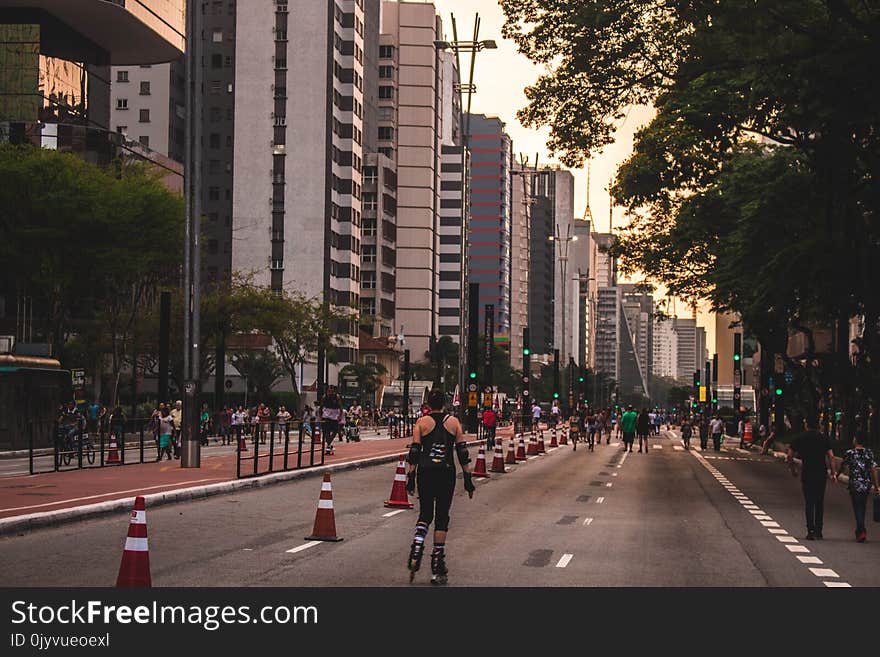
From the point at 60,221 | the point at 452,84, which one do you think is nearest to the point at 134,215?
the point at 60,221

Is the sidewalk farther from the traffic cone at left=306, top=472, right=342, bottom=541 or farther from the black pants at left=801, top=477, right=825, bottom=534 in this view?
the black pants at left=801, top=477, right=825, bottom=534

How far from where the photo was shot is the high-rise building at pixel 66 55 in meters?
73.5

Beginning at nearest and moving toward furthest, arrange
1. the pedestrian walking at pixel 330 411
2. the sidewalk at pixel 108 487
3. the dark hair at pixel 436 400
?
the dark hair at pixel 436 400
the sidewalk at pixel 108 487
the pedestrian walking at pixel 330 411

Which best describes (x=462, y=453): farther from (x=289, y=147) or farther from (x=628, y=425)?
(x=289, y=147)

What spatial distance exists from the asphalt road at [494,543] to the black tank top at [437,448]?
45.1 inches

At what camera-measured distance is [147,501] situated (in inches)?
915

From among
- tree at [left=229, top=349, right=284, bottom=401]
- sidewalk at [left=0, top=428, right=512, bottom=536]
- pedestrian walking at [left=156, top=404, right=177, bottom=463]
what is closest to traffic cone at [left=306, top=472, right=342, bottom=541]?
sidewalk at [left=0, top=428, right=512, bottom=536]

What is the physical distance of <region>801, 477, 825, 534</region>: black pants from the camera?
19.9 m

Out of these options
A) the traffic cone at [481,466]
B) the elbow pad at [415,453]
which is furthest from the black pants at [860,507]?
the traffic cone at [481,466]

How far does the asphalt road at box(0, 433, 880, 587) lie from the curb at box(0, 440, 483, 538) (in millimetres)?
266

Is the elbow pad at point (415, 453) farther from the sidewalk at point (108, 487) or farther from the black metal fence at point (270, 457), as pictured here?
the black metal fence at point (270, 457)

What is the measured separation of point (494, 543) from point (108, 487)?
1092cm

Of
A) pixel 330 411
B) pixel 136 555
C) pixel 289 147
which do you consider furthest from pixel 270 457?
pixel 289 147

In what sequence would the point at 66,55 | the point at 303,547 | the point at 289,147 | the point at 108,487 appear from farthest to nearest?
the point at 289,147
the point at 66,55
the point at 108,487
the point at 303,547
